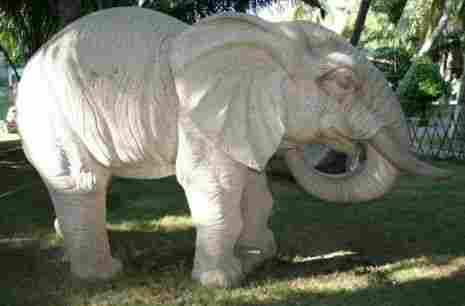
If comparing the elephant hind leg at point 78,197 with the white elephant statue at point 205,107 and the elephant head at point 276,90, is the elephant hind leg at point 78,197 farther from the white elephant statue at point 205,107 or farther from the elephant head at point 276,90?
the elephant head at point 276,90

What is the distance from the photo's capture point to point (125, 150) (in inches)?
136

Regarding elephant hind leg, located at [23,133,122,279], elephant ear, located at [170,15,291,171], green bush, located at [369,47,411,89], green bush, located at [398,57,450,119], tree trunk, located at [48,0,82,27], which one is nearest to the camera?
elephant ear, located at [170,15,291,171]

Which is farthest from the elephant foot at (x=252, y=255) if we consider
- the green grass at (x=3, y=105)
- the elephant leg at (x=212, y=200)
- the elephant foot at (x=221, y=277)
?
the green grass at (x=3, y=105)

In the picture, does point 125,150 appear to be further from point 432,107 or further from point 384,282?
point 432,107

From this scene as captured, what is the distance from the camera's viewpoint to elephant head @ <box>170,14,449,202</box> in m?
3.24

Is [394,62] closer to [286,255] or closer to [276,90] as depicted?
[286,255]

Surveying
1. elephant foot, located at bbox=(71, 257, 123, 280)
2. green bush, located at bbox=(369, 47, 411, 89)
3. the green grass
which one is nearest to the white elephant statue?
elephant foot, located at bbox=(71, 257, 123, 280)

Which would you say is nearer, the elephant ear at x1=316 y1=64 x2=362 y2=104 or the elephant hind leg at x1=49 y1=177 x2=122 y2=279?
the elephant ear at x1=316 y1=64 x2=362 y2=104

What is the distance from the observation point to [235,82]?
330 centimetres

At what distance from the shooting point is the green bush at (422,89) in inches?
606

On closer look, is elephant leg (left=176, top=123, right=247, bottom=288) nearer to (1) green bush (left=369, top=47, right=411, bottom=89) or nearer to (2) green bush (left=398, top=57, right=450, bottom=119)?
(2) green bush (left=398, top=57, right=450, bottom=119)

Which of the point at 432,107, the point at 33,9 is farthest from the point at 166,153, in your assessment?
the point at 432,107

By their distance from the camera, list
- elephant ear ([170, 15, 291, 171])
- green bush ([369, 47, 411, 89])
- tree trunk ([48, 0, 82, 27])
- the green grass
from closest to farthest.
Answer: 1. elephant ear ([170, 15, 291, 171])
2. tree trunk ([48, 0, 82, 27])
3. green bush ([369, 47, 411, 89])
4. the green grass

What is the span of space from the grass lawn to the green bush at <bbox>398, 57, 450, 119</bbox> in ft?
29.4
